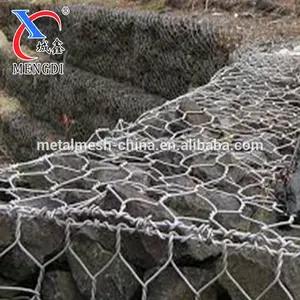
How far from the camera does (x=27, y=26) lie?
562 centimetres

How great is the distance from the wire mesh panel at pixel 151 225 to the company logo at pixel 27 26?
372cm

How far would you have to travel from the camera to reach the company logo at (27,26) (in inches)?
196

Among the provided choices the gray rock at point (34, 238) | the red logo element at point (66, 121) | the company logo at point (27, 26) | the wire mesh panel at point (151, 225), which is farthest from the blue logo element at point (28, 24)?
the gray rock at point (34, 238)

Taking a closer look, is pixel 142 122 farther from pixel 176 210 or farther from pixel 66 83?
pixel 66 83

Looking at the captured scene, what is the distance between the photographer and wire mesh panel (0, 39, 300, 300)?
909mm

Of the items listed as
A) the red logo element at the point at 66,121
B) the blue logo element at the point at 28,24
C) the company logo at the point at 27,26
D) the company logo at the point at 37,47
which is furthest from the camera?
the blue logo element at the point at 28,24

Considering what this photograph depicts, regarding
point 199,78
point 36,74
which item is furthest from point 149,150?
point 36,74

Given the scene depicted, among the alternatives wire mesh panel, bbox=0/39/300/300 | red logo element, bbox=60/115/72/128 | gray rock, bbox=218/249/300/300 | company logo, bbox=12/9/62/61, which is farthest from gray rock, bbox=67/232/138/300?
company logo, bbox=12/9/62/61

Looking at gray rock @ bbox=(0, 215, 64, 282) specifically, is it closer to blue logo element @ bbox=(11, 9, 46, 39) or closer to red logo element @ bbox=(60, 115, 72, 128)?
red logo element @ bbox=(60, 115, 72, 128)

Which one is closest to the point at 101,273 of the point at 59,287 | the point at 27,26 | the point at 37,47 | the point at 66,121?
the point at 59,287

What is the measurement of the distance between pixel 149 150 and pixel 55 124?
10.9 ft

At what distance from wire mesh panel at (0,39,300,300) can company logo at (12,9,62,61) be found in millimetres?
3724

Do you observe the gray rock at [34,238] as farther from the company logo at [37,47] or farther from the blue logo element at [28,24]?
the blue logo element at [28,24]

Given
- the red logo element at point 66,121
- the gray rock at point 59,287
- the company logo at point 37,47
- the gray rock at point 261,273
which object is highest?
the gray rock at point 261,273
